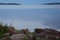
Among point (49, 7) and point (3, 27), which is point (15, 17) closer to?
→ point (3, 27)

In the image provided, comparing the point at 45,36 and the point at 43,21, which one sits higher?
the point at 43,21

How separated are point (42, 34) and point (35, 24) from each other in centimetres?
11

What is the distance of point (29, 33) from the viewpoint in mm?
1980

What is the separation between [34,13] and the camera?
77.7 inches

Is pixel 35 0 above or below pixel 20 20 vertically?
above

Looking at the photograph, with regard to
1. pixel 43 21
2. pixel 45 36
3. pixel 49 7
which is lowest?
pixel 45 36

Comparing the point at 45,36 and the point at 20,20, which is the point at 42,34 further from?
the point at 20,20

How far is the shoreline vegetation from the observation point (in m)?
1.96

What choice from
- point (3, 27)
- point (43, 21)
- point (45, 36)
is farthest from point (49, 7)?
point (3, 27)

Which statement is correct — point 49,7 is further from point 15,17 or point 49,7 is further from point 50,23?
point 15,17

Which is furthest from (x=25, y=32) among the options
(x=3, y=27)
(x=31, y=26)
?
(x=3, y=27)

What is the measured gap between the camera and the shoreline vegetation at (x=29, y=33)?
196 centimetres

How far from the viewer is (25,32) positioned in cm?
198

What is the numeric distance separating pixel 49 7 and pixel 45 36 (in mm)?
272
